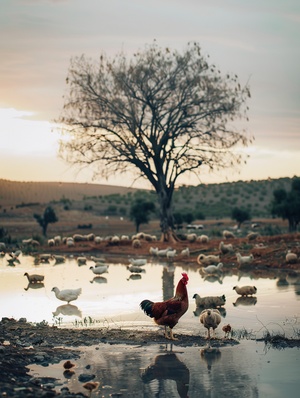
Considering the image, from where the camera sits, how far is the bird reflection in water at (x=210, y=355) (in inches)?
464

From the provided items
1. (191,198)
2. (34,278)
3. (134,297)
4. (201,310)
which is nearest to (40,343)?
(201,310)

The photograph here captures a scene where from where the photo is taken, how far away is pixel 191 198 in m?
92.1

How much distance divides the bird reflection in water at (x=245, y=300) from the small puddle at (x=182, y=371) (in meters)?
5.80

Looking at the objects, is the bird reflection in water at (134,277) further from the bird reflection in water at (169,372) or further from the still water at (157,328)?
the bird reflection in water at (169,372)

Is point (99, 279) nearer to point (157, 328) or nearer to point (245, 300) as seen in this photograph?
point (245, 300)

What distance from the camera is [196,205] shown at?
8681 cm

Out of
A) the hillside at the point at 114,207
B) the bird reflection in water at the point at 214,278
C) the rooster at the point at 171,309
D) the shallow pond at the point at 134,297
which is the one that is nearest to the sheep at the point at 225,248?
the shallow pond at the point at 134,297

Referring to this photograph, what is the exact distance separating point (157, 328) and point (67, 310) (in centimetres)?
342

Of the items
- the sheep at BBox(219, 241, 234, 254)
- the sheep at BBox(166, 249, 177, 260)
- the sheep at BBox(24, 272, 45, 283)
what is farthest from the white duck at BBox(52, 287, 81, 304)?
the sheep at BBox(166, 249, 177, 260)

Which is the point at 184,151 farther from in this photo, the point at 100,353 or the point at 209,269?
the point at 100,353

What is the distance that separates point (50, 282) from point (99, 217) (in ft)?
174

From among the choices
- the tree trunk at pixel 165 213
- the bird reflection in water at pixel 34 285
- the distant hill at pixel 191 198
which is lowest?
the bird reflection in water at pixel 34 285

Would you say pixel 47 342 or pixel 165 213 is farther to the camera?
pixel 165 213

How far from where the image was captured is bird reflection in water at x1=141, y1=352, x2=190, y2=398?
10.5 metres
